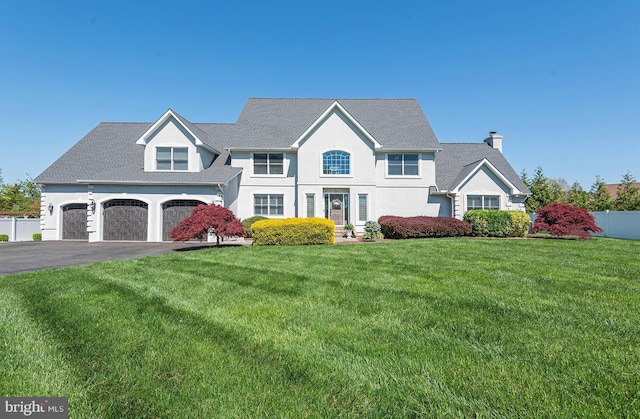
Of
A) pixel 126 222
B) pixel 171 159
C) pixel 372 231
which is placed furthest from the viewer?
pixel 171 159

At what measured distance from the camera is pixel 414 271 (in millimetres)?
7777

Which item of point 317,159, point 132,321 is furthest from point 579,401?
point 317,159

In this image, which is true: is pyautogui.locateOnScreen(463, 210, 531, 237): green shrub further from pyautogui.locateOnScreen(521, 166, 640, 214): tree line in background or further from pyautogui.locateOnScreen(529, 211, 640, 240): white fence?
pyautogui.locateOnScreen(521, 166, 640, 214): tree line in background

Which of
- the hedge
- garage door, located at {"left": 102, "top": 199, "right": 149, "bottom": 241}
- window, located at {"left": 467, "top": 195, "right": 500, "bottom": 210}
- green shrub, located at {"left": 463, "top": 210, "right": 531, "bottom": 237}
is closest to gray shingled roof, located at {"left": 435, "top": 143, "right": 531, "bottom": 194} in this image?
window, located at {"left": 467, "top": 195, "right": 500, "bottom": 210}

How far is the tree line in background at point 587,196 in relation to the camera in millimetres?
26391

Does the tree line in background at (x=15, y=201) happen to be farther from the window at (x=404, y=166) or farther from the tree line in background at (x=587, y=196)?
the tree line in background at (x=587, y=196)

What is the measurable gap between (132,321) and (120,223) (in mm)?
17877

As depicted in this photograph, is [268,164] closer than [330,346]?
No

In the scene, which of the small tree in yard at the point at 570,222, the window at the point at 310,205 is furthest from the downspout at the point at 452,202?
the window at the point at 310,205

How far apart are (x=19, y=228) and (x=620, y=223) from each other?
40.2 metres

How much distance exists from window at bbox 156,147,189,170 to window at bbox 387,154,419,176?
14.0m

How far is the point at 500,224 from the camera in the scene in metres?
18.7

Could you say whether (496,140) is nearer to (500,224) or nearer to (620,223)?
(620,223)

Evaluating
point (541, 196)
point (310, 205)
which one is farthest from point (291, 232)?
point (541, 196)
